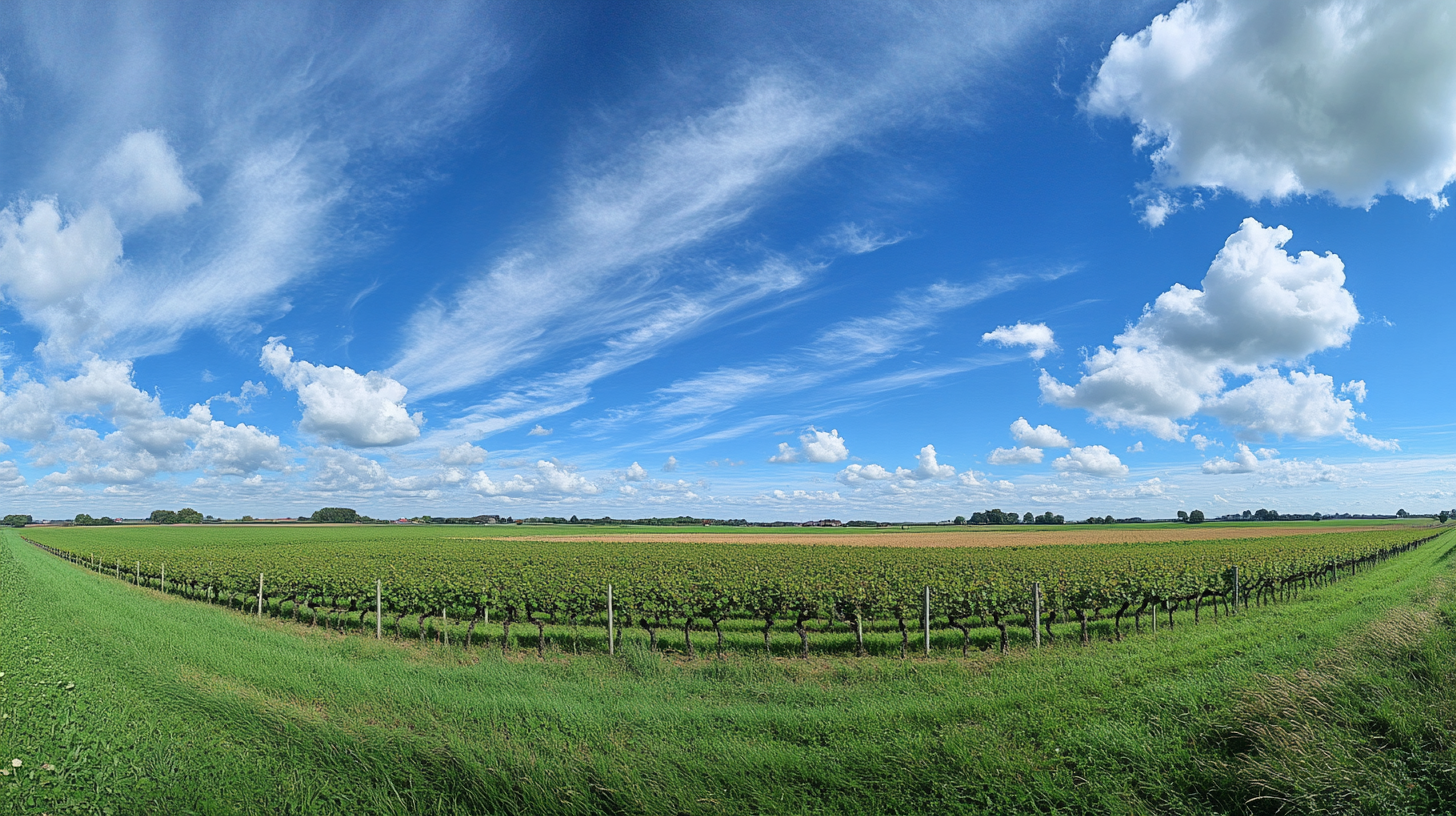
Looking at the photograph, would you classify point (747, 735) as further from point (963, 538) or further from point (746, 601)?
point (963, 538)

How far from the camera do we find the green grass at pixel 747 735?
6637mm

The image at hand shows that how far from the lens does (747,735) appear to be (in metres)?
9.05

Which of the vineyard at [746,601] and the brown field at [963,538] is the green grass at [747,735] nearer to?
the vineyard at [746,601]

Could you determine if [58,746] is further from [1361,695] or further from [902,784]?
[1361,695]

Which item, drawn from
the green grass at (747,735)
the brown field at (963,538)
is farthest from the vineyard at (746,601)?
the brown field at (963,538)

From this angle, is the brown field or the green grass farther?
the brown field

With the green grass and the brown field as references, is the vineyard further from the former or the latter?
the brown field

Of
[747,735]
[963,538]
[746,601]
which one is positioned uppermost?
[747,735]

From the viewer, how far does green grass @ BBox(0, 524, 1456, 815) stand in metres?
6.64

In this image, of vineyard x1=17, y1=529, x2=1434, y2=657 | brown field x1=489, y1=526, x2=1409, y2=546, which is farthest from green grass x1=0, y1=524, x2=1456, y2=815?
brown field x1=489, y1=526, x2=1409, y2=546

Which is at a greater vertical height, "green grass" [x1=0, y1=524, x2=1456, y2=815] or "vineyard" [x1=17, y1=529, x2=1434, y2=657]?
"green grass" [x1=0, y1=524, x2=1456, y2=815]

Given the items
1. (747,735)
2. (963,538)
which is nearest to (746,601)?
(747,735)

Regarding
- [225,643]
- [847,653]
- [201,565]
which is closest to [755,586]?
[847,653]

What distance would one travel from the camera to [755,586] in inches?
949
